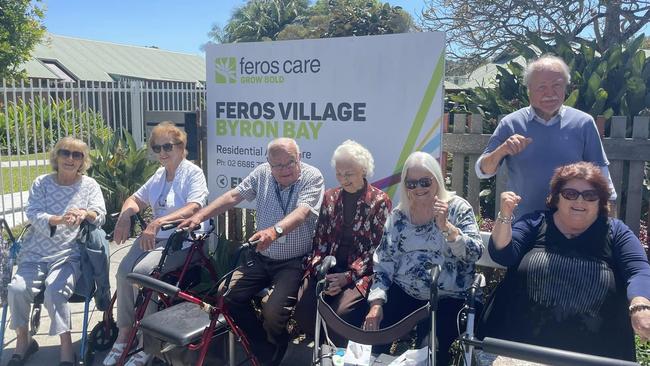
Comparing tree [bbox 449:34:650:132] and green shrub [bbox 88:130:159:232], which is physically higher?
tree [bbox 449:34:650:132]

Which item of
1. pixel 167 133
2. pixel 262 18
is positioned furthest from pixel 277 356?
pixel 262 18

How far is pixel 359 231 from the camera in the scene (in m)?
3.54

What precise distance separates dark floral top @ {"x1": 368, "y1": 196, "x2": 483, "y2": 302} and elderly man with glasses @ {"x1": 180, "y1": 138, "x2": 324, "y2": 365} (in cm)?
61

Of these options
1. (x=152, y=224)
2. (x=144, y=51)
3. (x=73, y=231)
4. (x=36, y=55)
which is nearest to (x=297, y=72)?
(x=152, y=224)

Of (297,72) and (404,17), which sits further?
(404,17)

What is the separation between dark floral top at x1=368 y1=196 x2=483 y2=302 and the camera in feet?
10.3

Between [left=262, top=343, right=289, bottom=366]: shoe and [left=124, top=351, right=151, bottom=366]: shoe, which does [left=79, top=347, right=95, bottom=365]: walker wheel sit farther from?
[left=262, top=343, right=289, bottom=366]: shoe

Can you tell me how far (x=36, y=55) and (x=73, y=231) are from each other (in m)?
29.1

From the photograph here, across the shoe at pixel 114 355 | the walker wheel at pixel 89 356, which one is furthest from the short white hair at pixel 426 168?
the walker wheel at pixel 89 356

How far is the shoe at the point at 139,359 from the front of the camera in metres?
3.56

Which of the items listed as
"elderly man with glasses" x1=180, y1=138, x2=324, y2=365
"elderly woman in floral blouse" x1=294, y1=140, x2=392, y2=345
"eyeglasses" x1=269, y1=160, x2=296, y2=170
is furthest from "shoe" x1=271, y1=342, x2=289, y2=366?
"eyeglasses" x1=269, y1=160, x2=296, y2=170

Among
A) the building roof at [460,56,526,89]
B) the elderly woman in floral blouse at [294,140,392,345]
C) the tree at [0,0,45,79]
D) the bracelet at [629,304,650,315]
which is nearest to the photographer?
the bracelet at [629,304,650,315]

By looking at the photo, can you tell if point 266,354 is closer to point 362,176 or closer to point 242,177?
point 362,176

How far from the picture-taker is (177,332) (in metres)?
2.96
